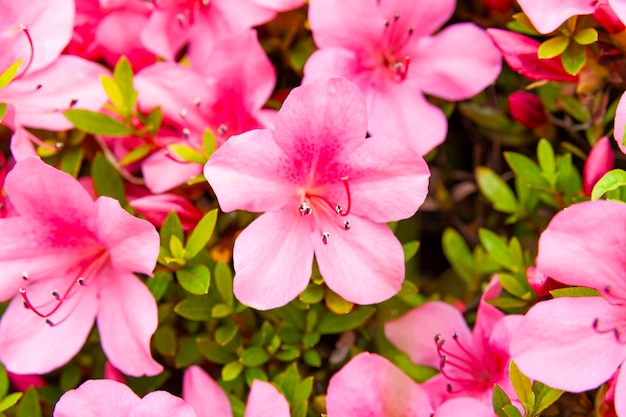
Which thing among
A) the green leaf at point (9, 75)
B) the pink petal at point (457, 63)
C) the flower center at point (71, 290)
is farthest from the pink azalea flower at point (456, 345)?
the green leaf at point (9, 75)

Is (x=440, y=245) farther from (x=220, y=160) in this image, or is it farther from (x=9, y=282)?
(x=9, y=282)

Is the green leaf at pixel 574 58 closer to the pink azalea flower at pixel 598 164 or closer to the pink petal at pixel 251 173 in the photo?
the pink azalea flower at pixel 598 164

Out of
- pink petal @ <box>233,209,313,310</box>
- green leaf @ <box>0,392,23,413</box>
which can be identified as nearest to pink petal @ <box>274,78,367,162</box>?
pink petal @ <box>233,209,313,310</box>

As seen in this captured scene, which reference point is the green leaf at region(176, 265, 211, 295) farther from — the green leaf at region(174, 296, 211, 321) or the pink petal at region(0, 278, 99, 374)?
the pink petal at region(0, 278, 99, 374)

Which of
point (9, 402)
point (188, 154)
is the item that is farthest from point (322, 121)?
point (9, 402)

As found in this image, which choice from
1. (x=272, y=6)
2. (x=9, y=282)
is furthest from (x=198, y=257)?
(x=272, y=6)
